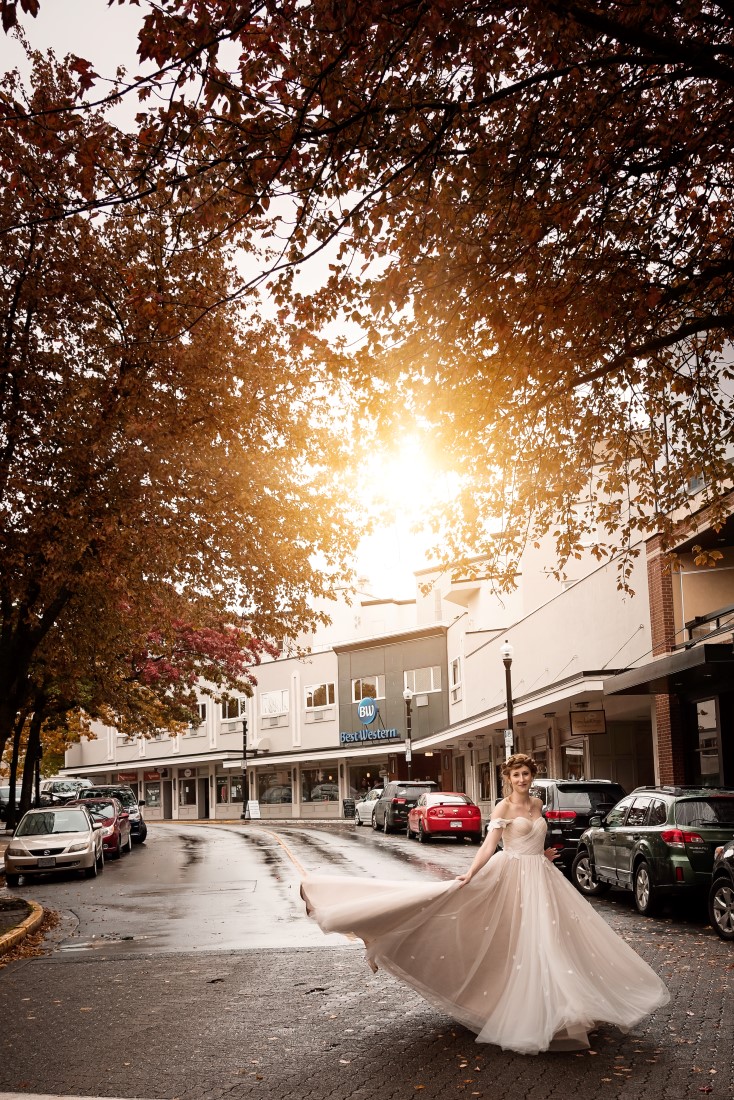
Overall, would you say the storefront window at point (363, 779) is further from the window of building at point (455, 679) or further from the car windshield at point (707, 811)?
the car windshield at point (707, 811)

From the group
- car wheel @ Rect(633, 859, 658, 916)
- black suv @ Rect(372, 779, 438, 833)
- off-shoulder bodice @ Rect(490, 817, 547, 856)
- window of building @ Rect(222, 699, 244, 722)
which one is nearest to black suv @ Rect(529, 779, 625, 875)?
car wheel @ Rect(633, 859, 658, 916)

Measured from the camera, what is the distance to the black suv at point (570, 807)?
1858 cm

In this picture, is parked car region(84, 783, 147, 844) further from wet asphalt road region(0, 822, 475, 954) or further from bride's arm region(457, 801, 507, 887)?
bride's arm region(457, 801, 507, 887)

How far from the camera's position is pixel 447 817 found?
106 feet

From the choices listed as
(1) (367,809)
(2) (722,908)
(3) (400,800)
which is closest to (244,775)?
(1) (367,809)

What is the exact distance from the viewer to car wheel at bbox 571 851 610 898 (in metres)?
16.8

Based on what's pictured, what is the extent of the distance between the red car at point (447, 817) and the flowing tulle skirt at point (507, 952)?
82.8 feet

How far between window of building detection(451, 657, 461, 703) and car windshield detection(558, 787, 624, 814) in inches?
1162

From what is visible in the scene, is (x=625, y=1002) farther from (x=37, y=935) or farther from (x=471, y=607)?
(x=471, y=607)

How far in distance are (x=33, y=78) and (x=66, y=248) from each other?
260 cm

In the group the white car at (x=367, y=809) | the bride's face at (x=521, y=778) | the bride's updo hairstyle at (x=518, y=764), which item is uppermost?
the bride's updo hairstyle at (x=518, y=764)

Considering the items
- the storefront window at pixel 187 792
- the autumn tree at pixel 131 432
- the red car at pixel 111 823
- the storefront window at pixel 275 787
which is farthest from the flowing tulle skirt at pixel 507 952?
the storefront window at pixel 187 792

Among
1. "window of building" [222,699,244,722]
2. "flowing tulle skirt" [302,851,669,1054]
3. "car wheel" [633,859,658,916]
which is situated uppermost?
"window of building" [222,699,244,722]

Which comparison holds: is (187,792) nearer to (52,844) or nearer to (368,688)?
(368,688)
